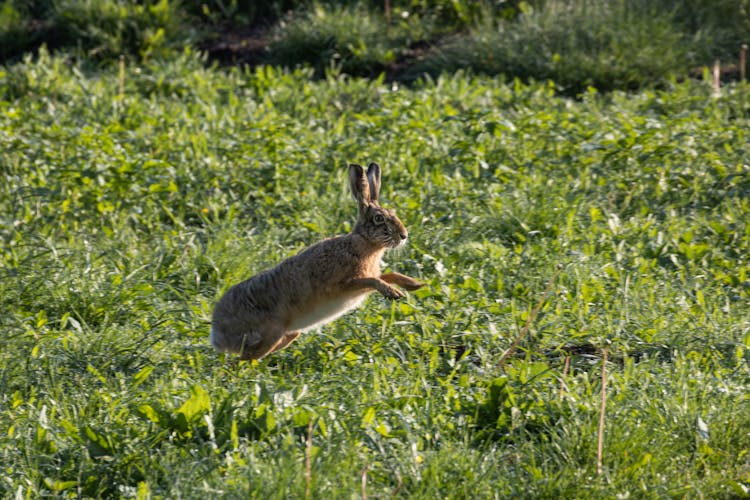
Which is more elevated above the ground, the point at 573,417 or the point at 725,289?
the point at 573,417

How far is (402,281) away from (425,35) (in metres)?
5.74

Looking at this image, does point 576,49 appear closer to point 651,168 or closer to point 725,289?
point 651,168

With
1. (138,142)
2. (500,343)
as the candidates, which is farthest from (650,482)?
(138,142)

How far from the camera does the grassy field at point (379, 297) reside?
3.80 meters

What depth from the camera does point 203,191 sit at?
695 centimetres

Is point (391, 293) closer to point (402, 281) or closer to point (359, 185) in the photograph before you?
point (402, 281)

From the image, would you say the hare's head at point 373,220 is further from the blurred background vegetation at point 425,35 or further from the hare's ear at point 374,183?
the blurred background vegetation at point 425,35

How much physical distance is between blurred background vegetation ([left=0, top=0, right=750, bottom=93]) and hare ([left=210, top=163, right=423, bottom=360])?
4721 millimetres

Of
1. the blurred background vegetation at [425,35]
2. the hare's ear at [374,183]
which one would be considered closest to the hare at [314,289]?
the hare's ear at [374,183]

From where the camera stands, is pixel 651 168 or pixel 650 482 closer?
pixel 650 482

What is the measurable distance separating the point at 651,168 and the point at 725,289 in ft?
5.05

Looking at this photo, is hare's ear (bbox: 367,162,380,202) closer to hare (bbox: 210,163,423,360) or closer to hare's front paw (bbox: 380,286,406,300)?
hare (bbox: 210,163,423,360)

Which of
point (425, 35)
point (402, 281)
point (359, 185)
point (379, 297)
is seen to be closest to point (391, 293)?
point (402, 281)

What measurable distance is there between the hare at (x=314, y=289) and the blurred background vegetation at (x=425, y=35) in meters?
4.72
